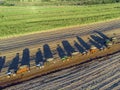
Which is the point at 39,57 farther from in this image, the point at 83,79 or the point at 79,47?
the point at 83,79

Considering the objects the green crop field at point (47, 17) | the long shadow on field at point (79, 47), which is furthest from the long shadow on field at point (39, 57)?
the green crop field at point (47, 17)

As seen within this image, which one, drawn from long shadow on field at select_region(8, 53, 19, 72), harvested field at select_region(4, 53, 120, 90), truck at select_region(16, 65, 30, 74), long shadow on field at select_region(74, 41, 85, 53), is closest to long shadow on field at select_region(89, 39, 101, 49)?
long shadow on field at select_region(74, 41, 85, 53)

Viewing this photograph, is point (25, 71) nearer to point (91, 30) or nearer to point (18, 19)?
point (91, 30)

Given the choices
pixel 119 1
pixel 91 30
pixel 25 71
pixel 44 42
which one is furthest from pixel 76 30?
pixel 119 1

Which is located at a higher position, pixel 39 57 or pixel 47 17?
pixel 47 17

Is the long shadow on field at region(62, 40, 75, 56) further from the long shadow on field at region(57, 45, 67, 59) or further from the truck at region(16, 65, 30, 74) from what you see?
the truck at region(16, 65, 30, 74)

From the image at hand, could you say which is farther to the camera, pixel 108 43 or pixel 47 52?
pixel 108 43

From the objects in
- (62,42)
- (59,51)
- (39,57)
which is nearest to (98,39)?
(62,42)

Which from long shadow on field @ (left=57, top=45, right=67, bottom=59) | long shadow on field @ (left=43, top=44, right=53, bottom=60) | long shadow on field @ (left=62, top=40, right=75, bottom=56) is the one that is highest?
long shadow on field @ (left=62, top=40, right=75, bottom=56)

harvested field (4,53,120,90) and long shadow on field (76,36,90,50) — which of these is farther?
long shadow on field (76,36,90,50)
